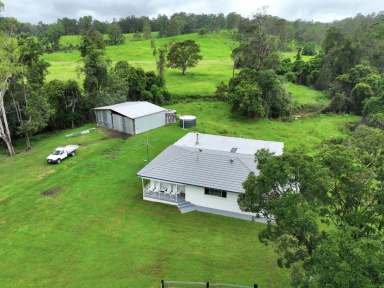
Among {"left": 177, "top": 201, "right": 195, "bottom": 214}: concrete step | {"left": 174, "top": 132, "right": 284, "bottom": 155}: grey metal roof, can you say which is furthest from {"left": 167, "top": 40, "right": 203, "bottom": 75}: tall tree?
{"left": 177, "top": 201, "right": 195, "bottom": 214}: concrete step

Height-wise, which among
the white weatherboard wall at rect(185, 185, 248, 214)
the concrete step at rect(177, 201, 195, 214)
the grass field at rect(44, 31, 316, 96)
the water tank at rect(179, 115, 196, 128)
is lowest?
the concrete step at rect(177, 201, 195, 214)

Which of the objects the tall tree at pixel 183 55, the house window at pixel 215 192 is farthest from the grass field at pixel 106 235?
the tall tree at pixel 183 55

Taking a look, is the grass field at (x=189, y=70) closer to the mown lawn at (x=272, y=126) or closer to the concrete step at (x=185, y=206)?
the mown lawn at (x=272, y=126)

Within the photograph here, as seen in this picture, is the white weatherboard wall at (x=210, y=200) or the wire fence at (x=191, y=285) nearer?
the wire fence at (x=191, y=285)

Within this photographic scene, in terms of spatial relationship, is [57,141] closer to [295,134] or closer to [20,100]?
[20,100]

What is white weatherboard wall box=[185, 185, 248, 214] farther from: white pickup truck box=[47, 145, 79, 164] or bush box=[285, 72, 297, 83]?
bush box=[285, 72, 297, 83]

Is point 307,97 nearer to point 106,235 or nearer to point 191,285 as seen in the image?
point 106,235

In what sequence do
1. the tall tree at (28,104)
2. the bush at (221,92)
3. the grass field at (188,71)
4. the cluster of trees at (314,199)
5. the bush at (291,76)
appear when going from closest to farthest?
the cluster of trees at (314,199) < the tall tree at (28,104) < the bush at (221,92) < the grass field at (188,71) < the bush at (291,76)

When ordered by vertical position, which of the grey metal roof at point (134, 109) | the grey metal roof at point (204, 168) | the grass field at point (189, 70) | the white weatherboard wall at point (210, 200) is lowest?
the white weatherboard wall at point (210, 200)

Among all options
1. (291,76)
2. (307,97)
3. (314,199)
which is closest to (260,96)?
(307,97)
